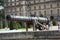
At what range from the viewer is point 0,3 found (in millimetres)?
86562

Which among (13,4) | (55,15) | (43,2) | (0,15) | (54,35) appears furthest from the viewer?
(13,4)

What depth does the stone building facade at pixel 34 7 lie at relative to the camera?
96.2 metres

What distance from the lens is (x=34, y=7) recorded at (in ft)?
336

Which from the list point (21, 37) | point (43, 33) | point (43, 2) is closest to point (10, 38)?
point (21, 37)

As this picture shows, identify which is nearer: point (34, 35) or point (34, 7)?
point (34, 35)

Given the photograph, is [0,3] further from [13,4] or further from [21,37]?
[21,37]

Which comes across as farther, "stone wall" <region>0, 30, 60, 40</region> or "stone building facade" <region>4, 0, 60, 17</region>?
"stone building facade" <region>4, 0, 60, 17</region>

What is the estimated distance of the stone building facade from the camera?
96.2m

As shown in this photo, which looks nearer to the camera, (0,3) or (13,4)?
(0,3)

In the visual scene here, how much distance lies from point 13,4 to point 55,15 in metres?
24.4

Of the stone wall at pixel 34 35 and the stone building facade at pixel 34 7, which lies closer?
the stone wall at pixel 34 35

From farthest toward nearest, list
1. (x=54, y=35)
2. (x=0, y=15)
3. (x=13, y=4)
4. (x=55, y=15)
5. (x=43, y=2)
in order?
(x=13, y=4), (x=43, y=2), (x=55, y=15), (x=0, y=15), (x=54, y=35)

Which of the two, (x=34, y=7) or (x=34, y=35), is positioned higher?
(x=34, y=7)

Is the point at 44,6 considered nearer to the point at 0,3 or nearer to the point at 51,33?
the point at 0,3
